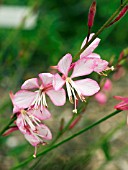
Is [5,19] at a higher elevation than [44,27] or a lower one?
higher

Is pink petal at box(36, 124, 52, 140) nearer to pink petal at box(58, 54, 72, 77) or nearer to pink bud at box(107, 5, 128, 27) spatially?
pink petal at box(58, 54, 72, 77)

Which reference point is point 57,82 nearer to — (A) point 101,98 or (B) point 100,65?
(B) point 100,65

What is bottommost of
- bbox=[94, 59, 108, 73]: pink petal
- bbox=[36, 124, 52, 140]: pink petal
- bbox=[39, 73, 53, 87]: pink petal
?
bbox=[36, 124, 52, 140]: pink petal

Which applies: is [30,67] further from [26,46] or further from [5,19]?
[26,46]

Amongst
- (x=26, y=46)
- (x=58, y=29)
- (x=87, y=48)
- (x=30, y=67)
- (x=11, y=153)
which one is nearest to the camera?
(x=87, y=48)

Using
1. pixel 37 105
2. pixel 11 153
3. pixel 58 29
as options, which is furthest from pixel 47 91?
pixel 58 29

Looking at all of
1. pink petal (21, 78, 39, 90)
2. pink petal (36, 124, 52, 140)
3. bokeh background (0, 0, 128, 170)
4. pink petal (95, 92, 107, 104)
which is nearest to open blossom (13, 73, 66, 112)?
pink petal (21, 78, 39, 90)
